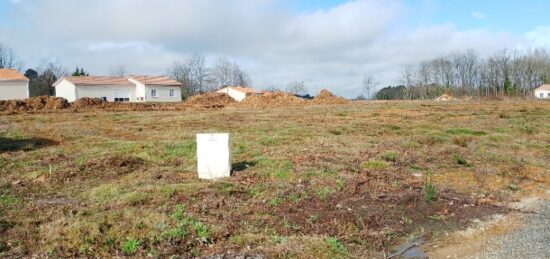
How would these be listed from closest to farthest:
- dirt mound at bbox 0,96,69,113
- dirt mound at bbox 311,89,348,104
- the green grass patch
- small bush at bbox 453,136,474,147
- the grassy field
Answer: the grassy field < the green grass patch < small bush at bbox 453,136,474,147 < dirt mound at bbox 0,96,69,113 < dirt mound at bbox 311,89,348,104

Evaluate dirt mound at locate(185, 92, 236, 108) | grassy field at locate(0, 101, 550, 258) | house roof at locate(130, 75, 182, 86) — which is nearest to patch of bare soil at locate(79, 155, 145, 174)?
grassy field at locate(0, 101, 550, 258)

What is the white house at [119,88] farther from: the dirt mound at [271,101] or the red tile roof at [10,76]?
the dirt mound at [271,101]

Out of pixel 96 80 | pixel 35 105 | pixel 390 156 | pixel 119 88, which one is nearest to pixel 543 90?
pixel 119 88

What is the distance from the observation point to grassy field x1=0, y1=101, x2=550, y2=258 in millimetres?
5121

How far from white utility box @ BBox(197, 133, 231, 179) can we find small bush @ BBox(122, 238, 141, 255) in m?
3.12

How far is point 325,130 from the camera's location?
A: 53.5 ft

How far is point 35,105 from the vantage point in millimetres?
31078

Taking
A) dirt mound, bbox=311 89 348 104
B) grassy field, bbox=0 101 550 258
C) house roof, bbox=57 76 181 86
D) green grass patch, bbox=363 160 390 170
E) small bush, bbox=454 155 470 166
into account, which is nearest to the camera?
grassy field, bbox=0 101 550 258

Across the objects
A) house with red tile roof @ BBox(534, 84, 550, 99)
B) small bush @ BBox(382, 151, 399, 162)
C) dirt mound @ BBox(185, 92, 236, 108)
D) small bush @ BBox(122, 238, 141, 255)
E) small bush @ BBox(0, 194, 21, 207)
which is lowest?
small bush @ BBox(122, 238, 141, 255)

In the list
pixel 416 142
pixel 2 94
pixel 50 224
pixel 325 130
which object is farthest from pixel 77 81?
pixel 50 224

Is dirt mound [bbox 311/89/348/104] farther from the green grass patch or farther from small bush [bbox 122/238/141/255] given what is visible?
small bush [bbox 122/238/141/255]

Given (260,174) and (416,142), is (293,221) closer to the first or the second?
(260,174)

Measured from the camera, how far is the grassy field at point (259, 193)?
5121mm

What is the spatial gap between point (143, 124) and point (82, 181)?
1141 cm
